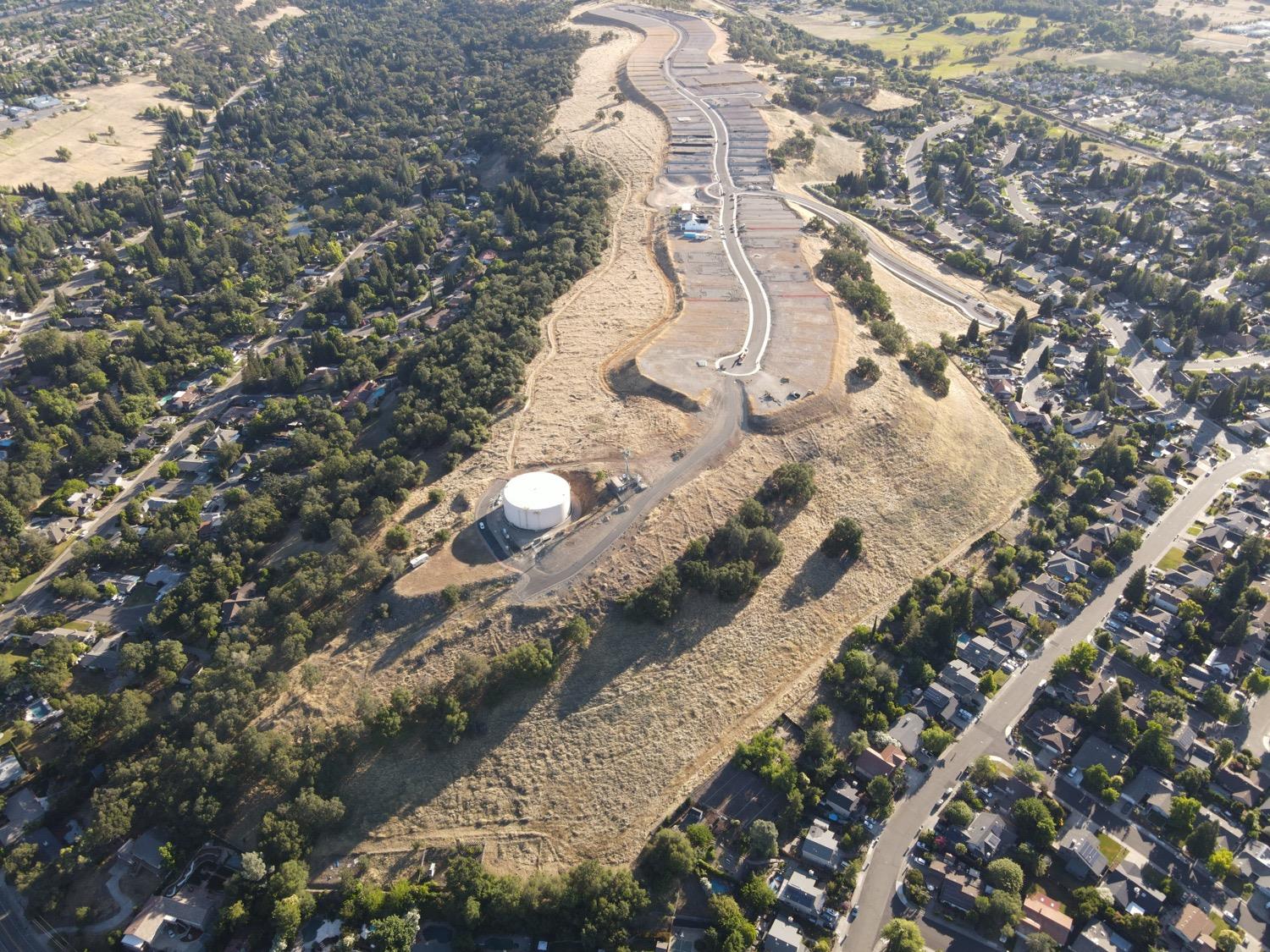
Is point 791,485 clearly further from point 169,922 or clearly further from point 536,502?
point 169,922

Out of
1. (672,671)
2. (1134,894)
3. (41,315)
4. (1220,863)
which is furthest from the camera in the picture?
(41,315)

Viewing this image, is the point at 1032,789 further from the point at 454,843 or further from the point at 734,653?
the point at 454,843

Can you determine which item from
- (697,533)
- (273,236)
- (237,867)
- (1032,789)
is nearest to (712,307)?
(697,533)

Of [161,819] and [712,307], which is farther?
[712,307]

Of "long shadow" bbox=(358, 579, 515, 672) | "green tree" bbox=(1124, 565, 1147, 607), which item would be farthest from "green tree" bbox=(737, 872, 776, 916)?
"green tree" bbox=(1124, 565, 1147, 607)

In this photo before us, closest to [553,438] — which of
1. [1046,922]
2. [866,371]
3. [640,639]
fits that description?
[640,639]
